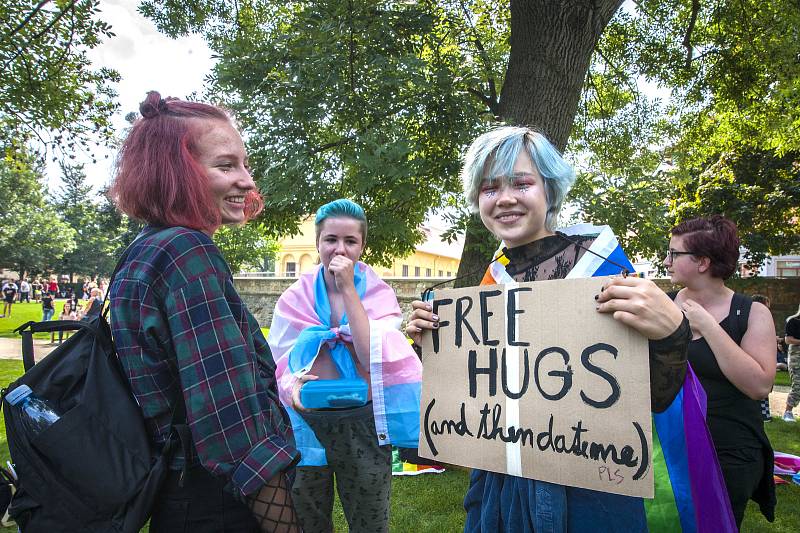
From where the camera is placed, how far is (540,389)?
55.1 inches

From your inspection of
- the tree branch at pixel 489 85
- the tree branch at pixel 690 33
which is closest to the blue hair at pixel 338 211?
the tree branch at pixel 489 85

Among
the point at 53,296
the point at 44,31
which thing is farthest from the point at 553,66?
the point at 53,296

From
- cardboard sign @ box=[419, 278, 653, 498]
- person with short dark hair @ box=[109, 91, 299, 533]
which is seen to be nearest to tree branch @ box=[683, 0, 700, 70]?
cardboard sign @ box=[419, 278, 653, 498]

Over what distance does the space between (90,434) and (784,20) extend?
9.46 meters

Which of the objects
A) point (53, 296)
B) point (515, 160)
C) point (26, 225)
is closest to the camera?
point (515, 160)

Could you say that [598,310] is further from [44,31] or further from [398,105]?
[44,31]

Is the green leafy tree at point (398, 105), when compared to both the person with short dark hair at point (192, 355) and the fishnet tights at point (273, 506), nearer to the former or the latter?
the person with short dark hair at point (192, 355)

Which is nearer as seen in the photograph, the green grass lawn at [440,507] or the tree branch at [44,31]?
the green grass lawn at [440,507]

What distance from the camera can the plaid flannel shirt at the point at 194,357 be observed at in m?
1.22

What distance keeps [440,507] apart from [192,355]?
3.74 m

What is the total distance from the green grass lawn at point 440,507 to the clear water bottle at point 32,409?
3251 millimetres

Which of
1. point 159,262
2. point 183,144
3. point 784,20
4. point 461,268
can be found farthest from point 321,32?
point 784,20

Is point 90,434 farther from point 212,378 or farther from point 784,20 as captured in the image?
point 784,20

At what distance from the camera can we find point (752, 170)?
15469 millimetres
